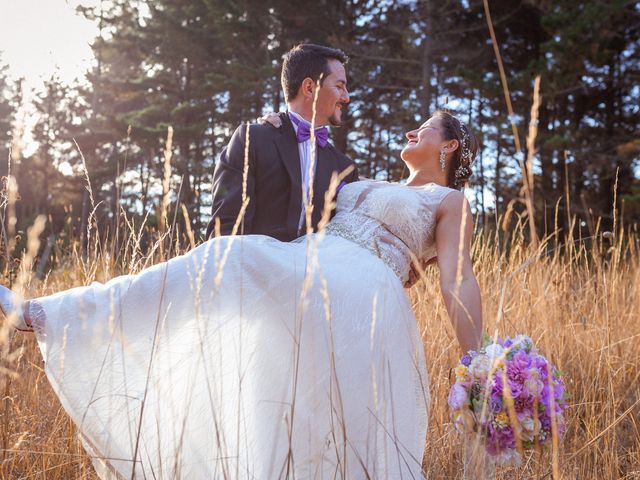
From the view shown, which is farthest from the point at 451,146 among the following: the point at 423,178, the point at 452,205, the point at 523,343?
the point at 523,343

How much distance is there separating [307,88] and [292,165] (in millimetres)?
402

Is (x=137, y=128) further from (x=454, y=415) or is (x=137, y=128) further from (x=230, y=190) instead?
(x=454, y=415)

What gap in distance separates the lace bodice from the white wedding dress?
36cm

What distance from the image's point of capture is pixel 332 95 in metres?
2.90

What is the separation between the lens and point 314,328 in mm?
1741

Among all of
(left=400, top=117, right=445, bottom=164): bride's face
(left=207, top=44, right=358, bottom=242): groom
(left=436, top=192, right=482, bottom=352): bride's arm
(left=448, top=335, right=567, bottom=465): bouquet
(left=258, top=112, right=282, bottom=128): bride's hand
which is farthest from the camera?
(left=258, top=112, right=282, bottom=128): bride's hand

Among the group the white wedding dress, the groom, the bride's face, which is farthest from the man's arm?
the white wedding dress

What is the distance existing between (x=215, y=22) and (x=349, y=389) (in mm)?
14309

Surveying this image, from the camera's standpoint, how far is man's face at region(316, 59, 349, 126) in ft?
9.53

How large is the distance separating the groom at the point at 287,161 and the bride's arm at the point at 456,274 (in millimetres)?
684

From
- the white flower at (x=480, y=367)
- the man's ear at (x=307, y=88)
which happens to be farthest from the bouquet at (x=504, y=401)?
the man's ear at (x=307, y=88)

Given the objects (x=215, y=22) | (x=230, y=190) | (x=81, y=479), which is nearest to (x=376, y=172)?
(x=215, y=22)

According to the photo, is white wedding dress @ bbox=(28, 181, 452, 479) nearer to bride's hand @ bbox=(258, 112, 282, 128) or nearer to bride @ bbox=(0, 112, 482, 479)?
bride @ bbox=(0, 112, 482, 479)

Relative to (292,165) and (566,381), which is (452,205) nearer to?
(292,165)
